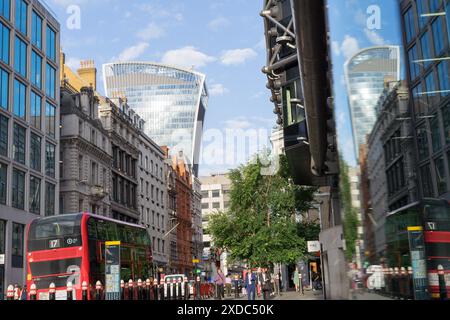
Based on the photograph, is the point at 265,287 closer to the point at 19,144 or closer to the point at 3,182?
the point at 3,182

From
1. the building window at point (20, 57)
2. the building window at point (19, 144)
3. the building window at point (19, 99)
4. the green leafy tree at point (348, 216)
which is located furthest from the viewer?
the building window at point (20, 57)

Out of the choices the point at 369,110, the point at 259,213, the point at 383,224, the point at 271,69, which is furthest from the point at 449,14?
the point at 259,213

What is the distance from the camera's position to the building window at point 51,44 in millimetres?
53500

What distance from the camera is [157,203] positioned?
85.8 meters

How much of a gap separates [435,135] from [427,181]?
193mm

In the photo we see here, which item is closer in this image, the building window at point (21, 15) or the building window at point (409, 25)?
the building window at point (409, 25)

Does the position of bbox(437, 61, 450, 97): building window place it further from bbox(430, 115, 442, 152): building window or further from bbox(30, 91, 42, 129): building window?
bbox(30, 91, 42, 129): building window

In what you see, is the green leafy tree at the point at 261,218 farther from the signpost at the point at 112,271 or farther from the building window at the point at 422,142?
the building window at the point at 422,142

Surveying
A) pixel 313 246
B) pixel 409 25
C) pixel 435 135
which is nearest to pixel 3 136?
pixel 313 246

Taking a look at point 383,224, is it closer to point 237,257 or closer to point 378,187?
point 378,187

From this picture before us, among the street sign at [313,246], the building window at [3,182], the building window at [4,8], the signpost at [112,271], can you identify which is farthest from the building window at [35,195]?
the street sign at [313,246]

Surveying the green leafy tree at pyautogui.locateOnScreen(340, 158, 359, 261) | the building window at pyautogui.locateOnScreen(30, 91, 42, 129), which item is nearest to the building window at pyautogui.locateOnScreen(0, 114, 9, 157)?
the building window at pyautogui.locateOnScreen(30, 91, 42, 129)

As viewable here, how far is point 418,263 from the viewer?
2281mm

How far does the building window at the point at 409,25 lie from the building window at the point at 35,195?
47.5 metres
